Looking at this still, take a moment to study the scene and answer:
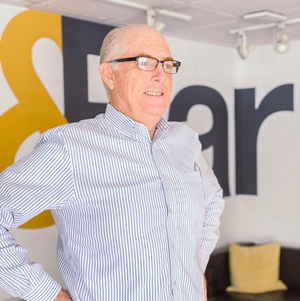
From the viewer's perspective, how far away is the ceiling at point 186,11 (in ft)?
11.1

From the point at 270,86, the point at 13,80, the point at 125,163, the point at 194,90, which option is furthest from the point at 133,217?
the point at 270,86

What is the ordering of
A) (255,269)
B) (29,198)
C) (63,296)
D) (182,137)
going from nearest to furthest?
(29,198) < (63,296) < (182,137) < (255,269)

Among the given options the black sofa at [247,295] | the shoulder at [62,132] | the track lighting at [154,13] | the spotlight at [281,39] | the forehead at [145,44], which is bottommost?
the black sofa at [247,295]

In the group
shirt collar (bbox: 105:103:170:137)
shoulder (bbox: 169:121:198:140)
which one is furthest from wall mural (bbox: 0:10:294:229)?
shirt collar (bbox: 105:103:170:137)

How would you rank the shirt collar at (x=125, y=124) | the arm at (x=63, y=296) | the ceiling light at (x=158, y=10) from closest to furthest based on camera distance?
1. the arm at (x=63, y=296)
2. the shirt collar at (x=125, y=124)
3. the ceiling light at (x=158, y=10)

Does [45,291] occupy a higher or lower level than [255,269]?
higher

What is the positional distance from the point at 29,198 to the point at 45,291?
320mm

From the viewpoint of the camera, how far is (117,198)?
170 centimetres

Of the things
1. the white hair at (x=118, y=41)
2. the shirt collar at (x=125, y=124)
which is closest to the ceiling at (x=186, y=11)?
the white hair at (x=118, y=41)

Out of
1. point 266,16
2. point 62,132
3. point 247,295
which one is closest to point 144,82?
point 62,132

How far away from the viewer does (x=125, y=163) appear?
176 cm

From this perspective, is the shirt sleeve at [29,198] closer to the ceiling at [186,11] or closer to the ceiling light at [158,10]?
the ceiling light at [158,10]

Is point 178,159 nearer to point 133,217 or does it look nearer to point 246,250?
point 133,217

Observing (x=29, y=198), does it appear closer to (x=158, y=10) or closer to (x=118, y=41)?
(x=118, y=41)
